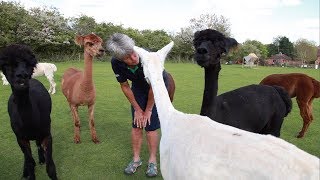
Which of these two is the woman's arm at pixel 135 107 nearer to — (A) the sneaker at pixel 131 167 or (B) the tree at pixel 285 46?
(A) the sneaker at pixel 131 167

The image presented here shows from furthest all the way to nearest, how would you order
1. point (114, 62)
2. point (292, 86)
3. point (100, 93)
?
1. point (100, 93)
2. point (292, 86)
3. point (114, 62)

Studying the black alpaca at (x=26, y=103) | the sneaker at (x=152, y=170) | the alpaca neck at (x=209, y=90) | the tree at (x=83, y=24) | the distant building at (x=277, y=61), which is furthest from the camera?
the distant building at (x=277, y=61)

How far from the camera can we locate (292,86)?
696 cm

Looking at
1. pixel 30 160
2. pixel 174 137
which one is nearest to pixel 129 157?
pixel 30 160

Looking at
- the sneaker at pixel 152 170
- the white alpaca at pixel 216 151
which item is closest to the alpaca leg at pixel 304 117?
the sneaker at pixel 152 170

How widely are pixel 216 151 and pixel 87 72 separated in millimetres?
4074

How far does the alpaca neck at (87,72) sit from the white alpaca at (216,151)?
3.19 m

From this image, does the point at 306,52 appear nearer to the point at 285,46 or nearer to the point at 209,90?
the point at 285,46

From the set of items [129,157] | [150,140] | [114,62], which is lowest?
[129,157]

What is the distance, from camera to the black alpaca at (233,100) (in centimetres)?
338

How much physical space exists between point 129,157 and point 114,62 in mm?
1754

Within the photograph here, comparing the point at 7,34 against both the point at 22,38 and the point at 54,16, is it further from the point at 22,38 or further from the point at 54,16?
the point at 54,16

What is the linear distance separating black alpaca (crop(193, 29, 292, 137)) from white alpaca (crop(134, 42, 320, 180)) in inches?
34.5

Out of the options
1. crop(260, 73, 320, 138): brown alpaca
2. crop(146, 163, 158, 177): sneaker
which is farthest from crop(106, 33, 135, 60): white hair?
crop(260, 73, 320, 138): brown alpaca
